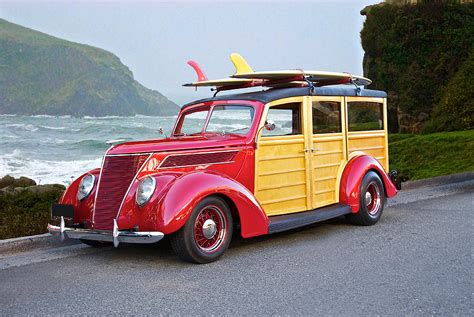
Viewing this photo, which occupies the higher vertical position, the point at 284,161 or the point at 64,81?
the point at 64,81

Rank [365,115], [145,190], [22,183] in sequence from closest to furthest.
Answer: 1. [145,190]
2. [365,115]
3. [22,183]

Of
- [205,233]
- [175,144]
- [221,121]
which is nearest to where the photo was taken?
[205,233]

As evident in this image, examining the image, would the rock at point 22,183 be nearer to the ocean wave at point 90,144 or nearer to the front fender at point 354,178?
the front fender at point 354,178

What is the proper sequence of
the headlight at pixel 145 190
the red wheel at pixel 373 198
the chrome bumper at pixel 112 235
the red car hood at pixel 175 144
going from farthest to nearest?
the red wheel at pixel 373 198 < the red car hood at pixel 175 144 < the headlight at pixel 145 190 < the chrome bumper at pixel 112 235

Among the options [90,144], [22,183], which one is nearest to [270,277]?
[22,183]

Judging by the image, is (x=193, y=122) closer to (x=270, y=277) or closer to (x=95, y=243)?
(x=95, y=243)

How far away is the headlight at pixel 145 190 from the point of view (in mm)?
5711

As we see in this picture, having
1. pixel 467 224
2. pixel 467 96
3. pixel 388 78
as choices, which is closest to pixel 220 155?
pixel 467 224

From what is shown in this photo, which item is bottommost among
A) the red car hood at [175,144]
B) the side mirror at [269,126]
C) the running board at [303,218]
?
the running board at [303,218]

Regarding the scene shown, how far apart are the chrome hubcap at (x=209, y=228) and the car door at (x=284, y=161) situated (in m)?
0.92

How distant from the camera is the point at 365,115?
8.55 metres

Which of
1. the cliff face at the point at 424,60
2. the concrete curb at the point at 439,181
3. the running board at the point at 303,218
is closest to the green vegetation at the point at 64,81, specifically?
the cliff face at the point at 424,60

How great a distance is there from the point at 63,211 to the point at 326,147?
3405 millimetres

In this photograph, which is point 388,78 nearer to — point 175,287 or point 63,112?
point 175,287
